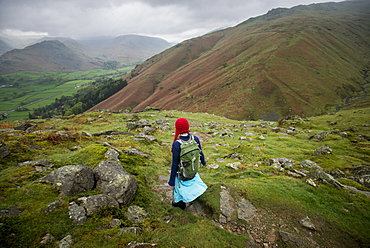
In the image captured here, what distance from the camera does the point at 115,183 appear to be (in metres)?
7.10

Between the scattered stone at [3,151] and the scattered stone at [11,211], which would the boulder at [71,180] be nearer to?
the scattered stone at [11,211]

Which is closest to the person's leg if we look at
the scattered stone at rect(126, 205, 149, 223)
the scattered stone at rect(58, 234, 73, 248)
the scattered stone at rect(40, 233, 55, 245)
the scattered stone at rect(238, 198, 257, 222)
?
the scattered stone at rect(126, 205, 149, 223)

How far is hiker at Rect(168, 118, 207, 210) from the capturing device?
21.1 feet

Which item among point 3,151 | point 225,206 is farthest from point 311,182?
point 3,151

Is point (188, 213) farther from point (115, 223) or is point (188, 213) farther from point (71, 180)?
point (71, 180)

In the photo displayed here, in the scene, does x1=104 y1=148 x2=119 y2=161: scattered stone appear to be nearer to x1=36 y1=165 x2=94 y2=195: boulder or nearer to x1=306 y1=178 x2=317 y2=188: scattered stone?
x1=36 y1=165 x2=94 y2=195: boulder

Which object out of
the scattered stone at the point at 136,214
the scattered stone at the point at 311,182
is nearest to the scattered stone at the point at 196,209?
the scattered stone at the point at 136,214

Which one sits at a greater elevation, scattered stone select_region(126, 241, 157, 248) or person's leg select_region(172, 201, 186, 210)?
scattered stone select_region(126, 241, 157, 248)

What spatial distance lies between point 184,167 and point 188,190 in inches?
44.7

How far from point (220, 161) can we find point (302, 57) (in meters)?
134

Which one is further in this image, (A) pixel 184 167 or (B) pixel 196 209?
(B) pixel 196 209

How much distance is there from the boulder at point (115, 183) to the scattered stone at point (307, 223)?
7.58m

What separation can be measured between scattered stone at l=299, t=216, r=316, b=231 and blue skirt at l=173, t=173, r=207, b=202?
4.43 m

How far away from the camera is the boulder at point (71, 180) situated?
643cm
